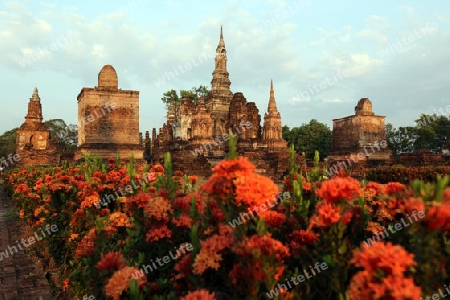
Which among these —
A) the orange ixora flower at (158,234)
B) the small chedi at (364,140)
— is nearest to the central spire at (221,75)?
the small chedi at (364,140)

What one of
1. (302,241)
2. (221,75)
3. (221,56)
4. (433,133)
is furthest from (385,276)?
(433,133)

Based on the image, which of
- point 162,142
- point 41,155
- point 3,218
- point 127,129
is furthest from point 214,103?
point 3,218

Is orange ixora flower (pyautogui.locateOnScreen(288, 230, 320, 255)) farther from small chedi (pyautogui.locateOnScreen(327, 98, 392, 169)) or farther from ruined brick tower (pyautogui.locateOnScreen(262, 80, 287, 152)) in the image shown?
ruined brick tower (pyautogui.locateOnScreen(262, 80, 287, 152))

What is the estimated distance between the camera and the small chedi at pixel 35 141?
17.8m

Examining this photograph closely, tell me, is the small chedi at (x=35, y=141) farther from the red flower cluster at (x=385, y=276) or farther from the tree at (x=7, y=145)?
the tree at (x=7, y=145)

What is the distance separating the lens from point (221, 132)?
1141 inches

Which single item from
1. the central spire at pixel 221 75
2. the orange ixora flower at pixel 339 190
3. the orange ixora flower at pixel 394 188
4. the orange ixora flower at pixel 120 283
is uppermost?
the central spire at pixel 221 75

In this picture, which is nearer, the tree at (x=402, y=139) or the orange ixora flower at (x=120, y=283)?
the orange ixora flower at (x=120, y=283)

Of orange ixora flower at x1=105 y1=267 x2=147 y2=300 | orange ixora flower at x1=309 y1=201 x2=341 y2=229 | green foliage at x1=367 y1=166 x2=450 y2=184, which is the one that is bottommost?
green foliage at x1=367 y1=166 x2=450 y2=184

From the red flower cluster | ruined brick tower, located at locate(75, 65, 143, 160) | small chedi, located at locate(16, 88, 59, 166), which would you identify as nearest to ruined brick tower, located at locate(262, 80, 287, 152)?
small chedi, located at locate(16, 88, 59, 166)

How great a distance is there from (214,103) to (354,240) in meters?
28.6

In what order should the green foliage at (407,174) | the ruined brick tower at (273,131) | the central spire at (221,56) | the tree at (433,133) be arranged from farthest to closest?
the tree at (433,133) < the central spire at (221,56) < the ruined brick tower at (273,131) < the green foliage at (407,174)

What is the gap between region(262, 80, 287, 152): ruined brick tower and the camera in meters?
25.6

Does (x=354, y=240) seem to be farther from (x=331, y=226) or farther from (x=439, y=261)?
(x=439, y=261)
